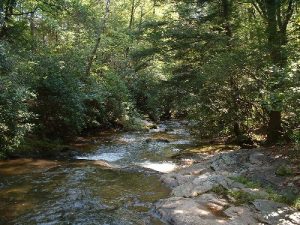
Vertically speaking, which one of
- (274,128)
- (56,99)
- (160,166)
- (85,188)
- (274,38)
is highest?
(274,38)

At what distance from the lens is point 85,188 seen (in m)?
9.09

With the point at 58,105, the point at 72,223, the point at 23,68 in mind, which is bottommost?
the point at 72,223

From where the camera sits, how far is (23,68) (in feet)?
43.4

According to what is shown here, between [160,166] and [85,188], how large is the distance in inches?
165

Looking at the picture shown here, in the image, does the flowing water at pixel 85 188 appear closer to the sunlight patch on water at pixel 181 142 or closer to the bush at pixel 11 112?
the bush at pixel 11 112

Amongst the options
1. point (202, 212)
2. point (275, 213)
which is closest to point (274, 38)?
point (275, 213)

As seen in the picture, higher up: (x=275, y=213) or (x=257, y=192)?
(x=257, y=192)

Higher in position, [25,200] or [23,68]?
[23,68]

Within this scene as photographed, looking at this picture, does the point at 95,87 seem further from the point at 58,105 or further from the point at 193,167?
the point at 193,167

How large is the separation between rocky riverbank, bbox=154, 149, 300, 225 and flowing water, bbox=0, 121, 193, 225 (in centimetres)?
55

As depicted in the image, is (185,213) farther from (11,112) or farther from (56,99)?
(56,99)

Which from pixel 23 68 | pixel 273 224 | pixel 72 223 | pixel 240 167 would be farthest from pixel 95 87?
pixel 273 224

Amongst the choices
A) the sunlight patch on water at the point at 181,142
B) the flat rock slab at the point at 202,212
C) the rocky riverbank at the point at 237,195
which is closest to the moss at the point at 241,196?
the rocky riverbank at the point at 237,195

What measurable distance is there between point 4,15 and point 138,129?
10.3 metres
